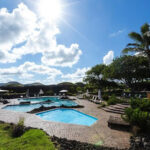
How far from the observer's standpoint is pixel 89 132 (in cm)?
571

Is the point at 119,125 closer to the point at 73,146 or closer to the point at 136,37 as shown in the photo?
the point at 73,146

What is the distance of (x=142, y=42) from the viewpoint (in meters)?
11.3

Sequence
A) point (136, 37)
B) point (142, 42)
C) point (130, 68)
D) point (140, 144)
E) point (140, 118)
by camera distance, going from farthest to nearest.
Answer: point (130, 68)
point (136, 37)
point (142, 42)
point (140, 118)
point (140, 144)

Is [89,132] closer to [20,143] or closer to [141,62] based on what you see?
[20,143]

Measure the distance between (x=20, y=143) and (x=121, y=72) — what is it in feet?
63.3

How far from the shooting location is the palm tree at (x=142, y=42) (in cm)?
1097

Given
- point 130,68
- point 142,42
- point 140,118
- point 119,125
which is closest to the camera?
point 140,118

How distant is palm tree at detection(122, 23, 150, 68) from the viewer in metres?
11.0

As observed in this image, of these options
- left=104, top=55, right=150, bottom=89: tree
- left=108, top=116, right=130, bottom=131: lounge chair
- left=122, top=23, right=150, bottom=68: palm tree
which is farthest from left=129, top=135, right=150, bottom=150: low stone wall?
left=104, top=55, right=150, bottom=89: tree

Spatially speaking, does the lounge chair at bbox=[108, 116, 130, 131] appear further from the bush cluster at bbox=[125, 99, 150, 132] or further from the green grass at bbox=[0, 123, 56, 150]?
the green grass at bbox=[0, 123, 56, 150]

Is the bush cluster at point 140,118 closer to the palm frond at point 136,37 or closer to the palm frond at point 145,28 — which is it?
the palm frond at point 136,37

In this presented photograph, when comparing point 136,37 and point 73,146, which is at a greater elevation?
point 136,37

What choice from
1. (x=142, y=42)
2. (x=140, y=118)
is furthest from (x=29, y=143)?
(x=142, y=42)

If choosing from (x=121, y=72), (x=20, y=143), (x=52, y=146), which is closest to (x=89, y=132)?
(x=52, y=146)
